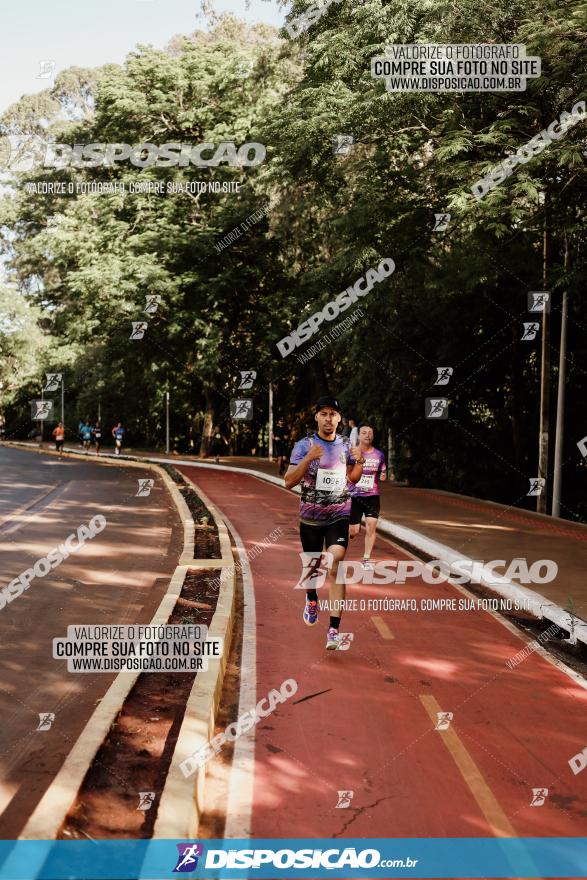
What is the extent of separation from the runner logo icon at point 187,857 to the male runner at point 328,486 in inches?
153

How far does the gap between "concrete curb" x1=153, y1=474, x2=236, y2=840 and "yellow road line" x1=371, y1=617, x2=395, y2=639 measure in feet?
5.34

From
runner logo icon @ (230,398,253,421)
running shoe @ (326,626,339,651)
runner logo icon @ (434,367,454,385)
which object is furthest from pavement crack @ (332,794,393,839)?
runner logo icon @ (230,398,253,421)

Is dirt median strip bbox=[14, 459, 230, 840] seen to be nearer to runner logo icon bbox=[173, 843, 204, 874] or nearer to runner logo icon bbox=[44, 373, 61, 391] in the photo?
runner logo icon bbox=[173, 843, 204, 874]

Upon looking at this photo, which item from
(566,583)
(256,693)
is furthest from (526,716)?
(566,583)

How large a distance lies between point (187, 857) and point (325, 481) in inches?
168

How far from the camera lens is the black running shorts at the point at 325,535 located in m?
8.45

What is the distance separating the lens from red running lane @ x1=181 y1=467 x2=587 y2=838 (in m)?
5.15

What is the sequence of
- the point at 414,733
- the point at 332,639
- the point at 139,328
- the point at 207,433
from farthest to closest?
the point at 207,433 → the point at 139,328 → the point at 332,639 → the point at 414,733

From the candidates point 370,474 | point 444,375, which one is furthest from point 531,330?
point 370,474

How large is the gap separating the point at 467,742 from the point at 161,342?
34.4 meters

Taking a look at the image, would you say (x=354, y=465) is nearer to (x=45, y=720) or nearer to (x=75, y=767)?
(x=45, y=720)

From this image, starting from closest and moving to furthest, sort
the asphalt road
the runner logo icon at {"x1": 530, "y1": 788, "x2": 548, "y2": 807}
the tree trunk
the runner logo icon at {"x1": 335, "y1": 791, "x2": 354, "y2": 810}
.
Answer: the runner logo icon at {"x1": 335, "y1": 791, "x2": 354, "y2": 810}
the runner logo icon at {"x1": 530, "y1": 788, "x2": 548, "y2": 807}
the asphalt road
the tree trunk

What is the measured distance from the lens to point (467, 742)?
6.32 m

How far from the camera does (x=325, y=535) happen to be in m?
8.55
